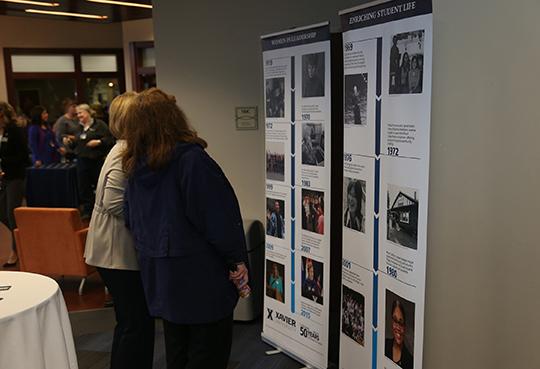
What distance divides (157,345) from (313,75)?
84.5 inches

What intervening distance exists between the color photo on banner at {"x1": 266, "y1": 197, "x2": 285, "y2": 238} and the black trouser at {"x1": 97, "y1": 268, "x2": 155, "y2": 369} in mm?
1026

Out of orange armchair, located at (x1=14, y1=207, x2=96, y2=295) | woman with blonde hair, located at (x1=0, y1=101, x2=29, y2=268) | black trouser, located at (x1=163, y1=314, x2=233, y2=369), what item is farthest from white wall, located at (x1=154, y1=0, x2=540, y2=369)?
woman with blonde hair, located at (x1=0, y1=101, x2=29, y2=268)

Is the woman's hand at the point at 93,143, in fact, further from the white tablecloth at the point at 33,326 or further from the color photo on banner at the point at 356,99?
the color photo on banner at the point at 356,99

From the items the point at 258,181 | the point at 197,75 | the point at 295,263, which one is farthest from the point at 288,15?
the point at 295,263

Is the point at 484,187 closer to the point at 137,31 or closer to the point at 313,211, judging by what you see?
the point at 313,211

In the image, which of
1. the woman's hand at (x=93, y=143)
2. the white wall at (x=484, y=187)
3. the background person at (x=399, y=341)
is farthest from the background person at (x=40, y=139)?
the white wall at (x=484, y=187)

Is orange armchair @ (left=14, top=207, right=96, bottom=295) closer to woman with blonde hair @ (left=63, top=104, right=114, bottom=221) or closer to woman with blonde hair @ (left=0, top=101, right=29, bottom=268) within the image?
woman with blonde hair @ (left=0, top=101, right=29, bottom=268)

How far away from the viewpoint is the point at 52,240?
3.95 metres

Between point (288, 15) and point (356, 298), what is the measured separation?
219cm

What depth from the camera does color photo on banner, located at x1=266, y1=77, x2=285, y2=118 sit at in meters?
3.13

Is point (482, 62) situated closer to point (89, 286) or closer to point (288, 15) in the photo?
point (288, 15)

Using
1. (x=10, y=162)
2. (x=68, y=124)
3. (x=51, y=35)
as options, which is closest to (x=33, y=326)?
(x=10, y=162)

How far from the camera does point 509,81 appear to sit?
1.89m

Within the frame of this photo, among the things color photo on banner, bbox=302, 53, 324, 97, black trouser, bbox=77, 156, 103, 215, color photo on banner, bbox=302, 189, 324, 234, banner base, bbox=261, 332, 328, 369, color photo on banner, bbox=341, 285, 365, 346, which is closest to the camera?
color photo on banner, bbox=341, 285, 365, 346
